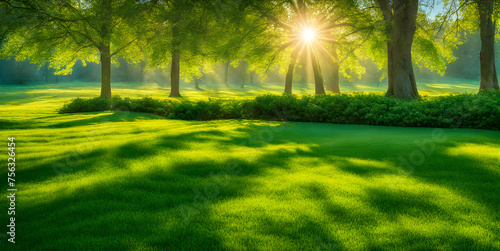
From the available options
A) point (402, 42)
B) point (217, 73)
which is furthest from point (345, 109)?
point (217, 73)

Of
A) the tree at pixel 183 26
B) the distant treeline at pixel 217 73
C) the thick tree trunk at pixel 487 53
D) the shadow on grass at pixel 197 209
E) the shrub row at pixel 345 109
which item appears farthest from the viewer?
the distant treeline at pixel 217 73

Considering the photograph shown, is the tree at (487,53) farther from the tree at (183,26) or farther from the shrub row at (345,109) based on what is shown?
the tree at (183,26)

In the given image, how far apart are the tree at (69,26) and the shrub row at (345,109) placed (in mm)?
4606

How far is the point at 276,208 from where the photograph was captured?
14.1 ft

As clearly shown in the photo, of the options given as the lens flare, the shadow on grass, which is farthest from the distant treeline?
the shadow on grass

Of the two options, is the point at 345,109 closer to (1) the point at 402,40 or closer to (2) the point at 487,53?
(1) the point at 402,40

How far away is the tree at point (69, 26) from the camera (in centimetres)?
1580

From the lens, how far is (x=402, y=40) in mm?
18016

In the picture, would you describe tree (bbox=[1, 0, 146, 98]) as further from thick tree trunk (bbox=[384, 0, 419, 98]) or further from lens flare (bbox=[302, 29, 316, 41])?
thick tree trunk (bbox=[384, 0, 419, 98])

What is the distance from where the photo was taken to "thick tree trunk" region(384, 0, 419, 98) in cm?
1784

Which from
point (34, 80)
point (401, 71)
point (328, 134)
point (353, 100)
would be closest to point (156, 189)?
point (328, 134)

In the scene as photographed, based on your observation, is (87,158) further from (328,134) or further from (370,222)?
(328,134)

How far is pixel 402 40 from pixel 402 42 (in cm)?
12

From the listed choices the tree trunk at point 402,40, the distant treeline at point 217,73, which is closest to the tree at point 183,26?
the tree trunk at point 402,40
